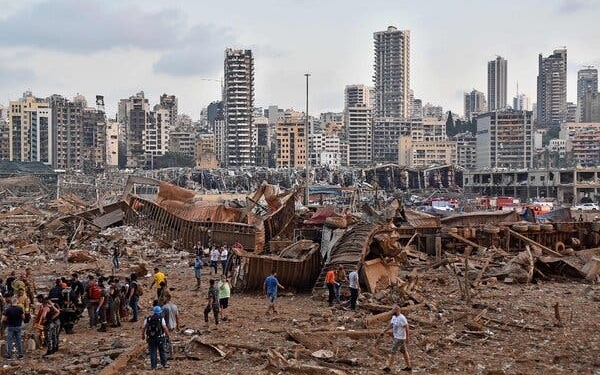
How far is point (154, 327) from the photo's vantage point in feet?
37.5

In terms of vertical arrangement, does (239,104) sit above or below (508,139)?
above

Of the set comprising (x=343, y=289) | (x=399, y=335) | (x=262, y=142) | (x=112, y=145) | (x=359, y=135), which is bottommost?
(x=343, y=289)

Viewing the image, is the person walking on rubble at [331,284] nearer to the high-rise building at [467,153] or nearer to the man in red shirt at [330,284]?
the man in red shirt at [330,284]

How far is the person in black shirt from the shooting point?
12.2m

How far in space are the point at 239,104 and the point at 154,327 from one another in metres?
131

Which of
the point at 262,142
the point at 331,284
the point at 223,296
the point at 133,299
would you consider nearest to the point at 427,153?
the point at 262,142

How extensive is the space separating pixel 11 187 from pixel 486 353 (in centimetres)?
7612

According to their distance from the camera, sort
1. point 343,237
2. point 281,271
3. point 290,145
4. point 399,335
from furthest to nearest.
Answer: point 290,145, point 343,237, point 281,271, point 399,335

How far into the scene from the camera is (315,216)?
3219 cm

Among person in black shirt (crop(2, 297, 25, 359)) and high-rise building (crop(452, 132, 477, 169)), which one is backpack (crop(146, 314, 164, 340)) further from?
high-rise building (crop(452, 132, 477, 169))

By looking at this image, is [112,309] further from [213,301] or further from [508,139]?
[508,139]

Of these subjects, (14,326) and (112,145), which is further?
(112,145)

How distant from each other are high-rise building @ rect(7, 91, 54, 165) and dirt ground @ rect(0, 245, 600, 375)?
131m

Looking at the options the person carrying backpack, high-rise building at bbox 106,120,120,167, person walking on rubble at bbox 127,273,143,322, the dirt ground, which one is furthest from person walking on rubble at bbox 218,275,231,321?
high-rise building at bbox 106,120,120,167
